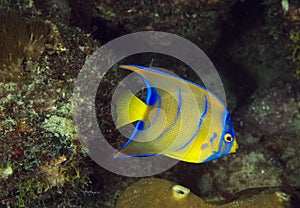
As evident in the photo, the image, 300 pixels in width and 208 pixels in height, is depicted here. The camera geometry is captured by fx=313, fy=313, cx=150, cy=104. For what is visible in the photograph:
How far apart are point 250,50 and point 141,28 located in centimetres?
259

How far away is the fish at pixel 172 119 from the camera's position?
2.32 meters

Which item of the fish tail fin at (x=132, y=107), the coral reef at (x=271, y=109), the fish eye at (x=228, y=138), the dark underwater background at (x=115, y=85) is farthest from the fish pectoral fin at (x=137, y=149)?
the coral reef at (x=271, y=109)

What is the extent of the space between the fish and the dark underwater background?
84cm

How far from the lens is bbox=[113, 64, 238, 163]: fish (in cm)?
232

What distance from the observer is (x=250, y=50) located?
623 centimetres

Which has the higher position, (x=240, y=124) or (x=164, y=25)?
(x=164, y=25)

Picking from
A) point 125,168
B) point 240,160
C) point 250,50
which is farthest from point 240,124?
point 125,168

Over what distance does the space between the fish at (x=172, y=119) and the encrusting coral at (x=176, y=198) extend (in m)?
0.86

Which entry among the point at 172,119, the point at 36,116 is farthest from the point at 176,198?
the point at 36,116

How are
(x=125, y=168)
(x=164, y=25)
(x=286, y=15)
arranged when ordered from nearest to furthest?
(x=125, y=168)
(x=286, y=15)
(x=164, y=25)

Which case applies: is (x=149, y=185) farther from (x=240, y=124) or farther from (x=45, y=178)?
(x=240, y=124)

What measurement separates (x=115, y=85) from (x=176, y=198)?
4.29 ft

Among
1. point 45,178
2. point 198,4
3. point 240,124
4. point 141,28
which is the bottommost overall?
point 240,124

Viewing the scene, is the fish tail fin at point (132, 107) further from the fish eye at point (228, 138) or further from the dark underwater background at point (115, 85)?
the dark underwater background at point (115, 85)
